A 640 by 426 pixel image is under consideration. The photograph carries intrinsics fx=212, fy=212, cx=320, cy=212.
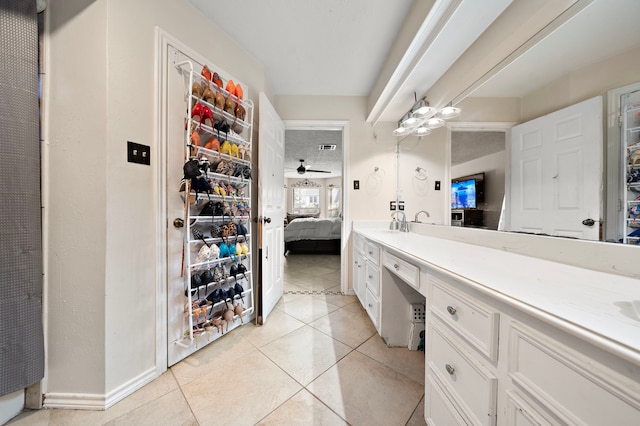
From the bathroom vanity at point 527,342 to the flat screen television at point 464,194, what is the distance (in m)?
0.56

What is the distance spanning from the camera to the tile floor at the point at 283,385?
104cm

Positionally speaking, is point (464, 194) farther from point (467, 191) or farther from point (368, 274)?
point (368, 274)

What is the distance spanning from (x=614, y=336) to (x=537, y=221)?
0.88 meters

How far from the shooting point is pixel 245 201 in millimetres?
1746

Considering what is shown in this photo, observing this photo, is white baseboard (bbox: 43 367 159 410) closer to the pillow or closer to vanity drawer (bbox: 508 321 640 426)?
vanity drawer (bbox: 508 321 640 426)

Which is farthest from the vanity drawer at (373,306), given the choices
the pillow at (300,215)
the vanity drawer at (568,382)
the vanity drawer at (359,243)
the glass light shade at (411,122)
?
the pillow at (300,215)

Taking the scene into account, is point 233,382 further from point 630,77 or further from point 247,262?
point 630,77

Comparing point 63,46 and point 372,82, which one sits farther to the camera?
point 372,82

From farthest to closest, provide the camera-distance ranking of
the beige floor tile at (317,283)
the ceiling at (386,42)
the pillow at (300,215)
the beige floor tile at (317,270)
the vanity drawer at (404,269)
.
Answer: the pillow at (300,215) → the beige floor tile at (317,270) → the beige floor tile at (317,283) → the vanity drawer at (404,269) → the ceiling at (386,42)

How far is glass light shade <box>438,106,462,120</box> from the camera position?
160cm

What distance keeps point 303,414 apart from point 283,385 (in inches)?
8.6

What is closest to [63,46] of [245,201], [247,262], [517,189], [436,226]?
[245,201]

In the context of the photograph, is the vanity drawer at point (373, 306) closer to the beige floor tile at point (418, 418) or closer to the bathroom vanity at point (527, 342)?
the beige floor tile at point (418, 418)

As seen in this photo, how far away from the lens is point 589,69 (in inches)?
32.2
